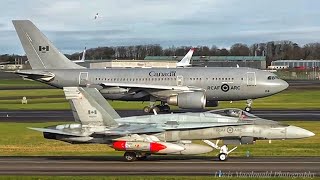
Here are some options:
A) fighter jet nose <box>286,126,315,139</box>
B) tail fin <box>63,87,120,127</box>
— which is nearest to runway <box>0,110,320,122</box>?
tail fin <box>63,87,120,127</box>

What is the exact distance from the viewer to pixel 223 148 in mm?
26953

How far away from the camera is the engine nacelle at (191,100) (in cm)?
5166

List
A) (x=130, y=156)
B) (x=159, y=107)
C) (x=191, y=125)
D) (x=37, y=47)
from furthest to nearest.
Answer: (x=37, y=47), (x=159, y=107), (x=191, y=125), (x=130, y=156)

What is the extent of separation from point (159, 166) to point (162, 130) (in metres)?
2.76

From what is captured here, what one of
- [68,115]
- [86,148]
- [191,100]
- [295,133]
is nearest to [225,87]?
[191,100]

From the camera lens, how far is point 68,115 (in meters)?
52.6

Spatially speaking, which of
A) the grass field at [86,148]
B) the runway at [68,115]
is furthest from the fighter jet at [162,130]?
the runway at [68,115]

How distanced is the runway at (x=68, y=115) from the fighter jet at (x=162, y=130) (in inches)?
768

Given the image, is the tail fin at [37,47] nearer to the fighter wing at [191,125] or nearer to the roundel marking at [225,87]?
the roundel marking at [225,87]

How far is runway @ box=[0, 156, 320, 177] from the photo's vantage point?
23.8m

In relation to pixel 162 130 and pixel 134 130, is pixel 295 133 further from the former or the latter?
pixel 134 130

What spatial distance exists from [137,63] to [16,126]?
99958 mm

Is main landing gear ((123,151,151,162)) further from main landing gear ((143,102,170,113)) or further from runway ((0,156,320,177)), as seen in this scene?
main landing gear ((143,102,170,113))

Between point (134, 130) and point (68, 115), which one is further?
point (68, 115)
